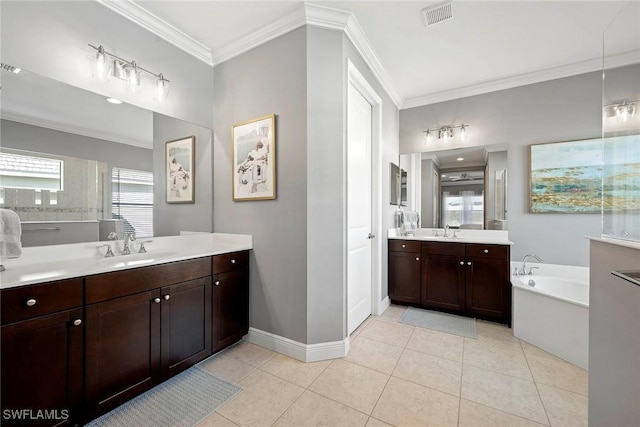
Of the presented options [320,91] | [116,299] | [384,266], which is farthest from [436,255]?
[116,299]

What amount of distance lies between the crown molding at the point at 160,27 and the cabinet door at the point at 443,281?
10.7 feet

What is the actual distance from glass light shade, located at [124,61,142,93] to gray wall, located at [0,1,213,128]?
0.05 metres

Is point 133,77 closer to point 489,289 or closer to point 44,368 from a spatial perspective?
point 44,368

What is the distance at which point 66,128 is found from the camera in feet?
5.70

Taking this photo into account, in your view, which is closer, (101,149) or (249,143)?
(101,149)

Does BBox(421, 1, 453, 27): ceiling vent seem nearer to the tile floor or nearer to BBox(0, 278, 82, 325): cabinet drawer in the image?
the tile floor

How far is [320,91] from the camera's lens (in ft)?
6.98

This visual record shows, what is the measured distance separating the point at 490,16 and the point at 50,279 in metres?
3.48

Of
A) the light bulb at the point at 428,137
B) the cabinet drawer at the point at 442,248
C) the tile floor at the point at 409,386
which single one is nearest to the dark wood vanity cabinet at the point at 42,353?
the tile floor at the point at 409,386

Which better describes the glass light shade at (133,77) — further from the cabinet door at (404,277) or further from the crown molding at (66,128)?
Answer: the cabinet door at (404,277)

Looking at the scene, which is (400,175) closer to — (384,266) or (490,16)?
(384,266)

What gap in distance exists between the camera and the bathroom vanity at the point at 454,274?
9.21 feet

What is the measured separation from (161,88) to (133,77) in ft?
0.67

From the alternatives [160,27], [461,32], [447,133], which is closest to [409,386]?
[461,32]
